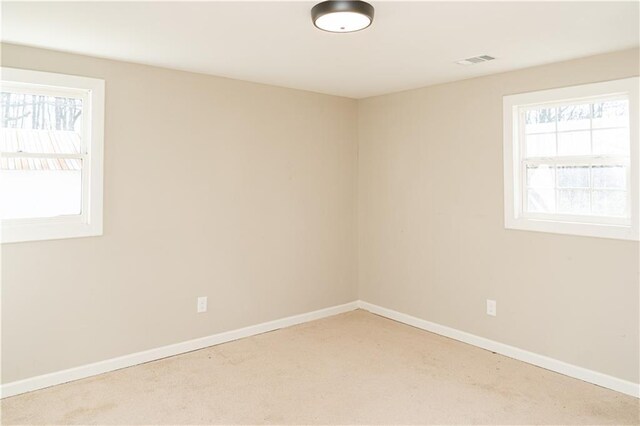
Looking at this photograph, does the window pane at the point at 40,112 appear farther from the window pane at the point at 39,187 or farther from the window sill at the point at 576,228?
the window sill at the point at 576,228

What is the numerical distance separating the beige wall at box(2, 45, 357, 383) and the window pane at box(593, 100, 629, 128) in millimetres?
2374

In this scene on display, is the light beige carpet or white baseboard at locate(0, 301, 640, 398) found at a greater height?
white baseboard at locate(0, 301, 640, 398)

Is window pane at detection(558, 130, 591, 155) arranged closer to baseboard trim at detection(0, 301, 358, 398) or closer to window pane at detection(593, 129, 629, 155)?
window pane at detection(593, 129, 629, 155)

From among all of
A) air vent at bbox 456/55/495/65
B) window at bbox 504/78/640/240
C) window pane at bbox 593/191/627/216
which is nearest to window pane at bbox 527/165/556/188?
window at bbox 504/78/640/240

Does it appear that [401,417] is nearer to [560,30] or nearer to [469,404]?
[469,404]

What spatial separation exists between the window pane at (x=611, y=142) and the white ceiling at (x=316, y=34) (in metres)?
0.57

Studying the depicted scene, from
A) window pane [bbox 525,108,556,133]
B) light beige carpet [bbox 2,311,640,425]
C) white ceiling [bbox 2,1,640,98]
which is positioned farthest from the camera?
window pane [bbox 525,108,556,133]

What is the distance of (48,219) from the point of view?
10.5 ft

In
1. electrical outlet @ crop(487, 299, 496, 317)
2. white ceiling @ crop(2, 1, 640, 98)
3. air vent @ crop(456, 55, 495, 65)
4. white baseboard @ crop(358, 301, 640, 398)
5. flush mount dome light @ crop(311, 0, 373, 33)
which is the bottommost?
white baseboard @ crop(358, 301, 640, 398)

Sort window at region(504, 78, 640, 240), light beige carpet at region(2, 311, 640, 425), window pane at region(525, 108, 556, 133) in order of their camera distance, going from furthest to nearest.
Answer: window pane at region(525, 108, 556, 133) → window at region(504, 78, 640, 240) → light beige carpet at region(2, 311, 640, 425)

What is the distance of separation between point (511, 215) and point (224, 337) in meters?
2.65

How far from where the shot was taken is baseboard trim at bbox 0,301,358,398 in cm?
305

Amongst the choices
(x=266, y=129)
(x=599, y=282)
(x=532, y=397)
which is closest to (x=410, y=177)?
Result: (x=266, y=129)

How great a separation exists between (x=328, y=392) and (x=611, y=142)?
8.69 feet
